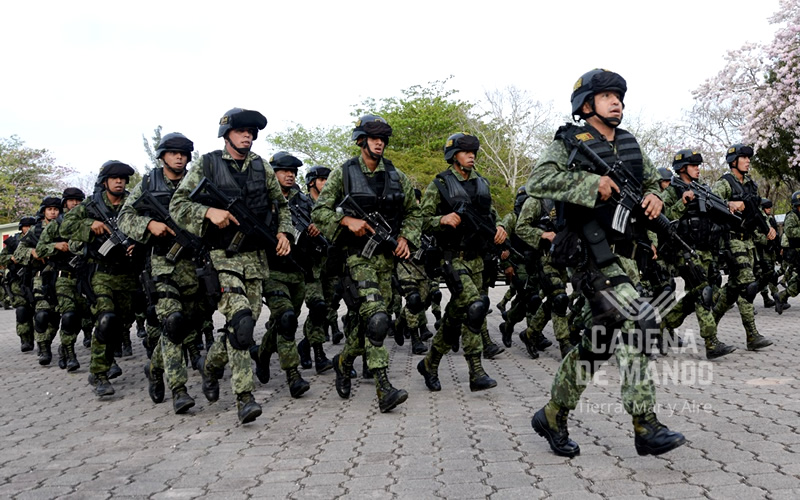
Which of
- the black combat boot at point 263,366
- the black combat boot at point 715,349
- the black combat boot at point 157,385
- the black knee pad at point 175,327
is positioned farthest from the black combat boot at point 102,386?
the black combat boot at point 715,349

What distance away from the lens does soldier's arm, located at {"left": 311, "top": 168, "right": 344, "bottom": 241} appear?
596 centimetres

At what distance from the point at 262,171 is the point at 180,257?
110 centimetres

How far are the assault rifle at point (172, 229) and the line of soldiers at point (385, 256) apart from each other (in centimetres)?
2

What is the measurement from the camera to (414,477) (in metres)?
3.88

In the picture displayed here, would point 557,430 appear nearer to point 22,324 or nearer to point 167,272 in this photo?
point 167,272

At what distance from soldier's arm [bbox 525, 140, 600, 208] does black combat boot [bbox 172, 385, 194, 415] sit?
10.7 feet

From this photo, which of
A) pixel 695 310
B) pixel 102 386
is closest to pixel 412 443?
pixel 102 386

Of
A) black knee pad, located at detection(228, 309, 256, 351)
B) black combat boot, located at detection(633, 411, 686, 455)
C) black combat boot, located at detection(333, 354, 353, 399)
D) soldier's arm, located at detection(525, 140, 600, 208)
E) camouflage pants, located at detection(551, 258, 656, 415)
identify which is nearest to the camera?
black combat boot, located at detection(633, 411, 686, 455)

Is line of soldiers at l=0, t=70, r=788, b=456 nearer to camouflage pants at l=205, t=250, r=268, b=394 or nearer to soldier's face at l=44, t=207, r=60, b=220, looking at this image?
camouflage pants at l=205, t=250, r=268, b=394

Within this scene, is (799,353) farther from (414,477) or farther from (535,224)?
(414,477)

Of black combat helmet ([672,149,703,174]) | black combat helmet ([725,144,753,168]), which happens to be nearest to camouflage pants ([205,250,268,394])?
black combat helmet ([672,149,703,174])

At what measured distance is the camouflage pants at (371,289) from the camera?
226 inches

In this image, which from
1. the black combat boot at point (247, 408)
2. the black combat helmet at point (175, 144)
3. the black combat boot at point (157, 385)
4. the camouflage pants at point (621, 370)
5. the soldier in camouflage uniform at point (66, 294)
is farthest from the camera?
the soldier in camouflage uniform at point (66, 294)

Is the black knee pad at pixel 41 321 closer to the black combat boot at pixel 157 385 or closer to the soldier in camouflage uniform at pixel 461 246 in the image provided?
the black combat boot at pixel 157 385
